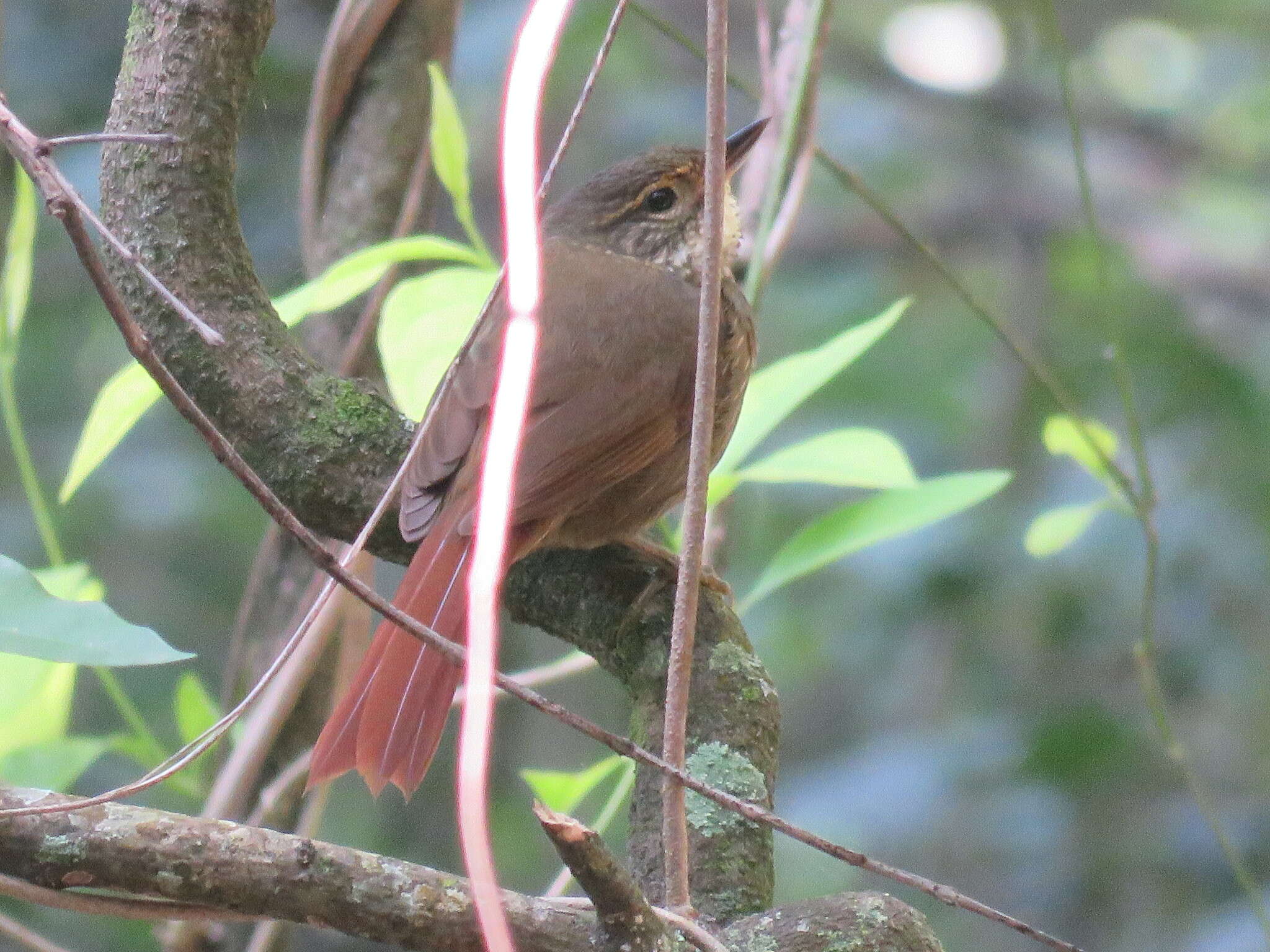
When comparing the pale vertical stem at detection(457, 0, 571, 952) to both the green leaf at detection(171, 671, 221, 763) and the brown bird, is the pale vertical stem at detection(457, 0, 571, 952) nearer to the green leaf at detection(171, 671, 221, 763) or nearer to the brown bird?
the brown bird

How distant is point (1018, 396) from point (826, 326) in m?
0.63

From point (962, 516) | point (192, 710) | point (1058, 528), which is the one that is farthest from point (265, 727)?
point (962, 516)

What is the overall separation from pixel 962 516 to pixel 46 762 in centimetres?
264

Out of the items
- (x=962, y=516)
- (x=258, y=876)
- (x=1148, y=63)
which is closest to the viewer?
(x=258, y=876)

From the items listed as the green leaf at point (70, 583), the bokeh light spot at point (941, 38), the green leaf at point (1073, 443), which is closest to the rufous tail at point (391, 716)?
the green leaf at point (70, 583)

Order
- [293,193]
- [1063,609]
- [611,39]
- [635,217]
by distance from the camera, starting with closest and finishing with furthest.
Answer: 1. [611,39]
2. [635,217]
3. [293,193]
4. [1063,609]

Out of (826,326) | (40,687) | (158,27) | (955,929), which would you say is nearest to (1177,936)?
(955,929)

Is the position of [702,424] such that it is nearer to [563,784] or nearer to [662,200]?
[563,784]

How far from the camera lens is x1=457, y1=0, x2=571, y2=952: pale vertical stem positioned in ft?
2.72

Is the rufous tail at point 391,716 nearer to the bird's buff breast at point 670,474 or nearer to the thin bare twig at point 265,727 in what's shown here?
the bird's buff breast at point 670,474

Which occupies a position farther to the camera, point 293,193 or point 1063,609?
point 1063,609

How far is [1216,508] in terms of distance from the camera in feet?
12.5

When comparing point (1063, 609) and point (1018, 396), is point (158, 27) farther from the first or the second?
point (1018, 396)

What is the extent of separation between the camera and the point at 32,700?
166 cm
